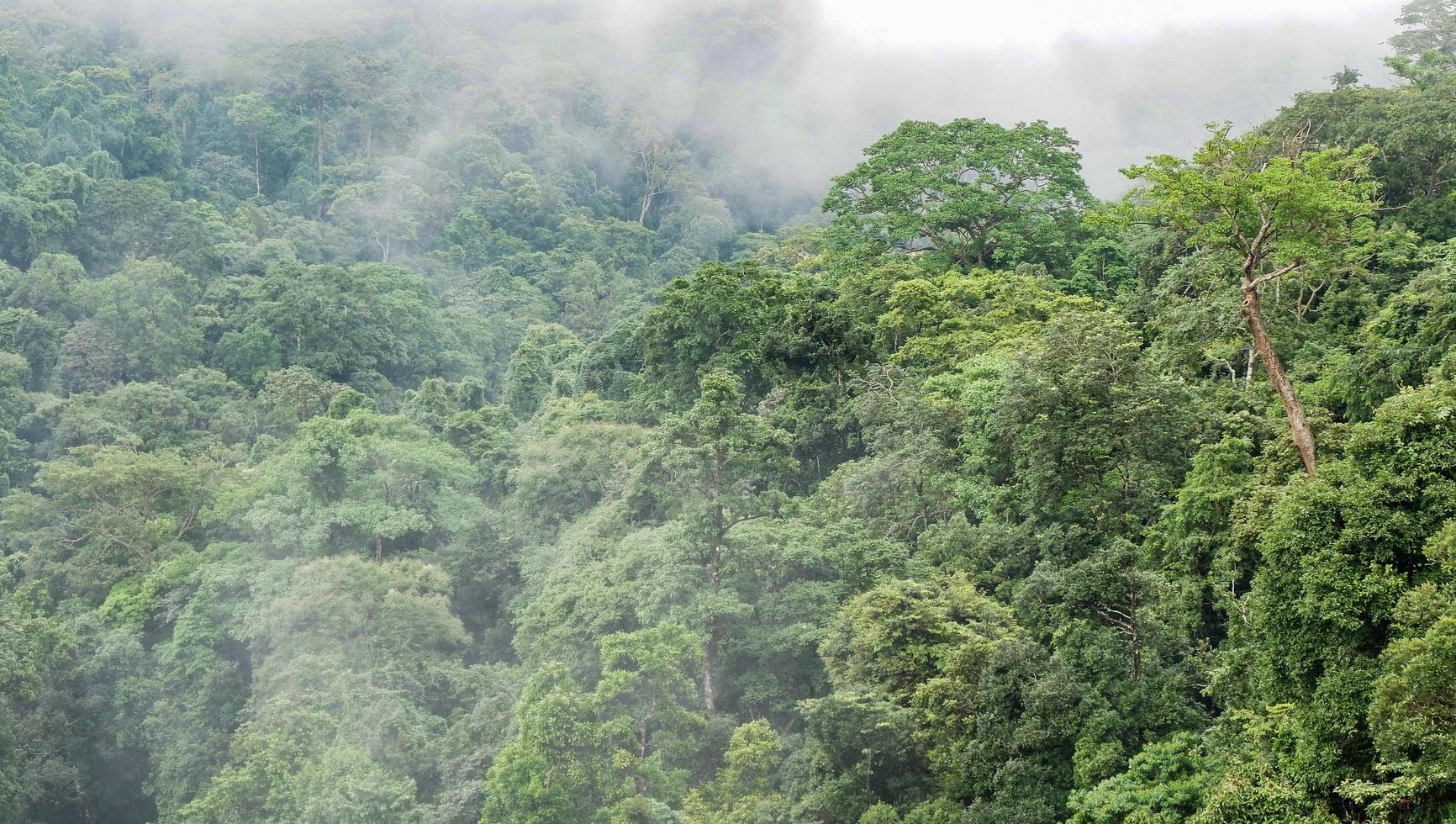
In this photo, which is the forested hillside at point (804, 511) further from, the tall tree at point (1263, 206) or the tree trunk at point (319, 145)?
the tree trunk at point (319, 145)

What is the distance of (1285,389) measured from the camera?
40.8ft

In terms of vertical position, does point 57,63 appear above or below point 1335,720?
above

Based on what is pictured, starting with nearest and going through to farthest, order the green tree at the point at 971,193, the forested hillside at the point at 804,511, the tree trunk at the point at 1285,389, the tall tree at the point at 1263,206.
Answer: the forested hillside at the point at 804,511
the tree trunk at the point at 1285,389
the tall tree at the point at 1263,206
the green tree at the point at 971,193

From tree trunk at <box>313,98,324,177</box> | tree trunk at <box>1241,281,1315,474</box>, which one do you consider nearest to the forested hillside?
tree trunk at <box>1241,281,1315,474</box>

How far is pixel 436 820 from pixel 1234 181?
14772 millimetres

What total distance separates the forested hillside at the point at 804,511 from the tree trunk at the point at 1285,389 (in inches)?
2.2

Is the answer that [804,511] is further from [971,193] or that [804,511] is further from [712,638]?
[971,193]

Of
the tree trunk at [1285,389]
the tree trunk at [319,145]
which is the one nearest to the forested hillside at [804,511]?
the tree trunk at [1285,389]

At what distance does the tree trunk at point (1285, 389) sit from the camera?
12.1 meters

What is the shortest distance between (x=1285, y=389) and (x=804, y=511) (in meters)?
9.84

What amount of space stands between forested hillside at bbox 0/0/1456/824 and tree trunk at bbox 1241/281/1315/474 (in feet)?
0.18

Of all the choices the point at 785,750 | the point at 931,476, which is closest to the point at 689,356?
the point at 931,476

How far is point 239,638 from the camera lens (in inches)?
983

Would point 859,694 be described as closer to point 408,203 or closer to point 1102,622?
point 1102,622
